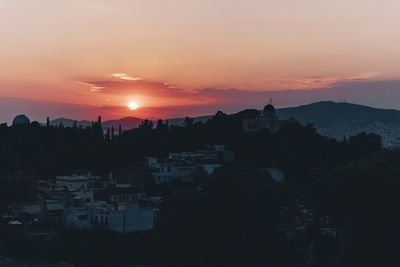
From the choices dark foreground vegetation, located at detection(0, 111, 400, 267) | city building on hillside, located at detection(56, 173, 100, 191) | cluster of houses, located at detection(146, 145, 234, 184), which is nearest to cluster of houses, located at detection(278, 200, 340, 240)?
dark foreground vegetation, located at detection(0, 111, 400, 267)

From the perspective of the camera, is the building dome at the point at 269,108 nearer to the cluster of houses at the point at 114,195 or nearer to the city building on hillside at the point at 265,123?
the city building on hillside at the point at 265,123

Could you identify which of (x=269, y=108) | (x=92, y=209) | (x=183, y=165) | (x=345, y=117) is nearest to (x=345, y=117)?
(x=345, y=117)

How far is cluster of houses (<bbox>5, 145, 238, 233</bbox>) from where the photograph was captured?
94.7ft

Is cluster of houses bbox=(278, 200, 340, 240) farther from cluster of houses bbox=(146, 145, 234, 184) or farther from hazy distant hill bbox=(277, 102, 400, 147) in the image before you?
hazy distant hill bbox=(277, 102, 400, 147)

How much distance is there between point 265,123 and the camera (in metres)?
45.2

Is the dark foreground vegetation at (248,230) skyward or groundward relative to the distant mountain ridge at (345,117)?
groundward

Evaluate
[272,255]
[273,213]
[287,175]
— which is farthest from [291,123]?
[272,255]

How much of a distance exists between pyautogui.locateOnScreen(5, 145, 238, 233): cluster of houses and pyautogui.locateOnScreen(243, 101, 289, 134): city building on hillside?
408 centimetres

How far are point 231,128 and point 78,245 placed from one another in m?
20.2

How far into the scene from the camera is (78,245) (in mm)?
26672

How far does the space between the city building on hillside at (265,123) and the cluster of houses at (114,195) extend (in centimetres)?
408

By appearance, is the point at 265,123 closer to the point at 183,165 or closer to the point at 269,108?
the point at 269,108

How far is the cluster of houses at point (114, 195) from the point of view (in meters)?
28.9

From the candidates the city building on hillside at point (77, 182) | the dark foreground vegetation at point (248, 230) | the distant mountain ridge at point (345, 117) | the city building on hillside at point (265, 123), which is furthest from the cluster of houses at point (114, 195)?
the distant mountain ridge at point (345, 117)
